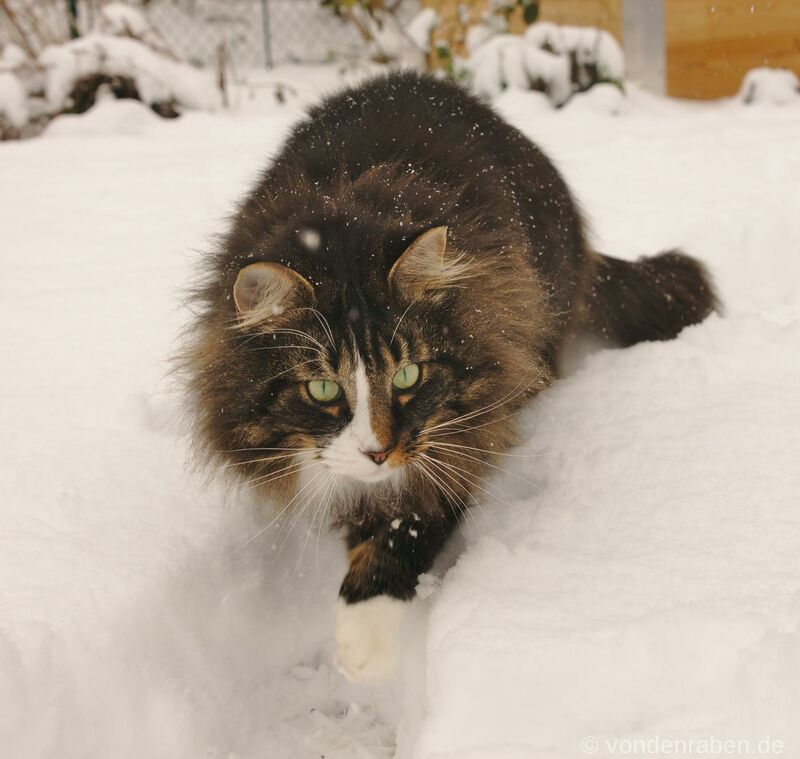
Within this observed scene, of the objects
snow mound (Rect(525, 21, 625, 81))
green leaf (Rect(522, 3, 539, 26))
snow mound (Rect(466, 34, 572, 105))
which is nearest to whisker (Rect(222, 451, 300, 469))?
snow mound (Rect(466, 34, 572, 105))

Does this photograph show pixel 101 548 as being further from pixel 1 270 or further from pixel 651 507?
pixel 1 270

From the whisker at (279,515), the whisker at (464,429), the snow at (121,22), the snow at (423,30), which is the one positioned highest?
the snow at (121,22)

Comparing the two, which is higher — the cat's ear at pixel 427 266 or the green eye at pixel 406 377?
the cat's ear at pixel 427 266

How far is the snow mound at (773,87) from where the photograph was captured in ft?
15.9

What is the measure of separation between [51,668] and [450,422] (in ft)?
2.86

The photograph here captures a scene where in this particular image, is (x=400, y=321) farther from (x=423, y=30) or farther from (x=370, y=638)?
(x=423, y=30)

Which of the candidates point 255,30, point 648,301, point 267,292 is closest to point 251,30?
point 255,30

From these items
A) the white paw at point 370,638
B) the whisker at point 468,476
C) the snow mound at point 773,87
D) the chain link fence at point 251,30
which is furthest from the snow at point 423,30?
the white paw at point 370,638

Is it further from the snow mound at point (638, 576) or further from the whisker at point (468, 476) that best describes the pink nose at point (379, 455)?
the snow mound at point (638, 576)

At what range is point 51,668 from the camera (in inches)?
61.0

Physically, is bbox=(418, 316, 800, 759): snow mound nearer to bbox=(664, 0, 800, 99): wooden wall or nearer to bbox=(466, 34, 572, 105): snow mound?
bbox=(664, 0, 800, 99): wooden wall

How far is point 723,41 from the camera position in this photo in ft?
16.9

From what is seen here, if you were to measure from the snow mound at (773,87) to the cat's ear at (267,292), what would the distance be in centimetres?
418

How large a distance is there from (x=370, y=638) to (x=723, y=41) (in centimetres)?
469
